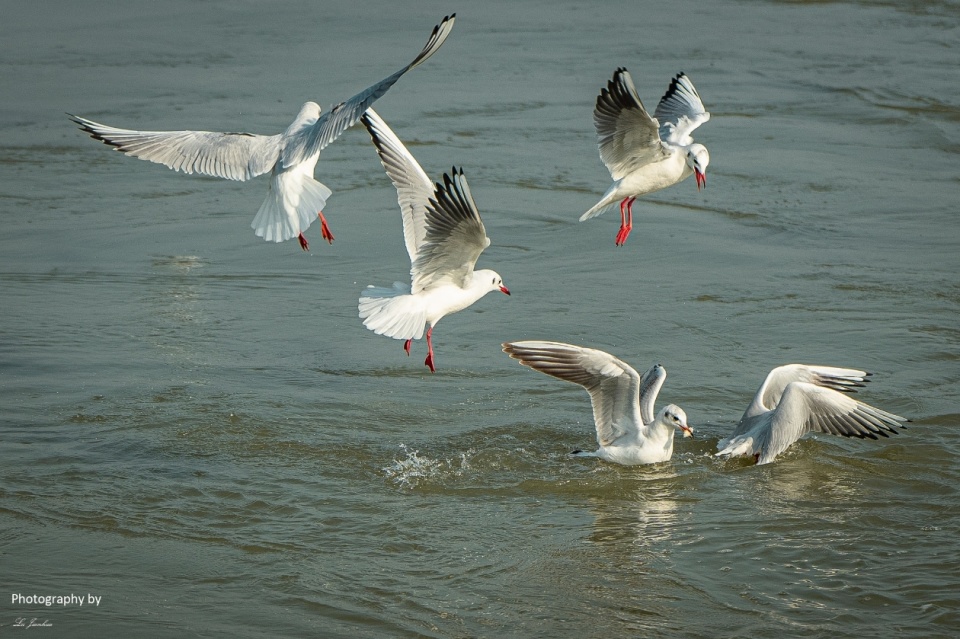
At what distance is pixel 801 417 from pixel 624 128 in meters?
2.68

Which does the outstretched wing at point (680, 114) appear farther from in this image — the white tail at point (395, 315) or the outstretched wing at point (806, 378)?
the white tail at point (395, 315)

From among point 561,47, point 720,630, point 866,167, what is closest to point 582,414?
point 720,630

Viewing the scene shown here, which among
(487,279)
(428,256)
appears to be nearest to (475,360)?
(487,279)

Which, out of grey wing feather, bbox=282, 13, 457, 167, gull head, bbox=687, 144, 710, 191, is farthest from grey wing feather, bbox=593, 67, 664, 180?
grey wing feather, bbox=282, 13, 457, 167

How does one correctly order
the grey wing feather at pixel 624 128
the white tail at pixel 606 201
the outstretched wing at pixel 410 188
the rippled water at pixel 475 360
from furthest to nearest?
the white tail at pixel 606 201 → the grey wing feather at pixel 624 128 → the outstretched wing at pixel 410 188 → the rippled water at pixel 475 360

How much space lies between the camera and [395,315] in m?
7.15

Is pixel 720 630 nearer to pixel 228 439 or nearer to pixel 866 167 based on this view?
pixel 228 439

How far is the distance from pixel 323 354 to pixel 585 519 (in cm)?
271

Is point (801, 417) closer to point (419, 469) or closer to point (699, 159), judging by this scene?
point (419, 469)

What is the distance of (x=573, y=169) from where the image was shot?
39.1 feet

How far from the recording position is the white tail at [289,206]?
8164 mm

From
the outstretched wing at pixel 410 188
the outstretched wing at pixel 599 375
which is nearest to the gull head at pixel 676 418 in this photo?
the outstretched wing at pixel 599 375

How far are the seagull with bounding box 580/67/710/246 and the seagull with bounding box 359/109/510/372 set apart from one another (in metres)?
1.34

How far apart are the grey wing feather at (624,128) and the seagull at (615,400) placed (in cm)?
222
